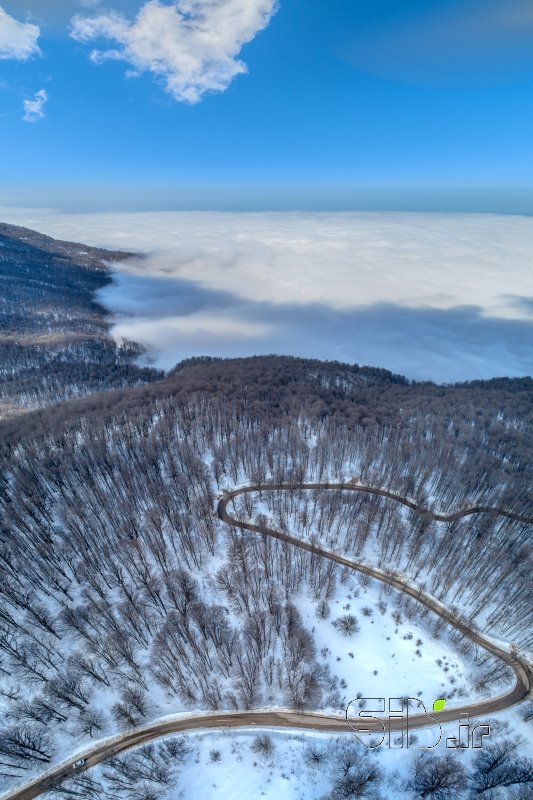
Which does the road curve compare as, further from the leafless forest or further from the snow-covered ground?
the snow-covered ground

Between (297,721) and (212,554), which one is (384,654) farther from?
(212,554)

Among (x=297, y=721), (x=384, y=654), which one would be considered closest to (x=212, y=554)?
(x=297, y=721)

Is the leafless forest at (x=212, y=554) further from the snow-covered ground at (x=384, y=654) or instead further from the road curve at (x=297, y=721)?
the snow-covered ground at (x=384, y=654)

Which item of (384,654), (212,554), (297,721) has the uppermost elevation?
(212,554)

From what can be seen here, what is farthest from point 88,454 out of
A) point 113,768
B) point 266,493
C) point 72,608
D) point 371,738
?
point 371,738

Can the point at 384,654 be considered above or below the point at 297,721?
above

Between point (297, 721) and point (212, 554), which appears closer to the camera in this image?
point (297, 721)

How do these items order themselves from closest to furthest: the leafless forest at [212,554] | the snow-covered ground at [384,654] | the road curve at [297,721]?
the road curve at [297,721], the leafless forest at [212,554], the snow-covered ground at [384,654]

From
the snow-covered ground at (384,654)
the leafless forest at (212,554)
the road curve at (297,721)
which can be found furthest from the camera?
the snow-covered ground at (384,654)

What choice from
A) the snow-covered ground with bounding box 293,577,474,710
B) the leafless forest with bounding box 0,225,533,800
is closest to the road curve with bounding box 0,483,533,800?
the leafless forest with bounding box 0,225,533,800

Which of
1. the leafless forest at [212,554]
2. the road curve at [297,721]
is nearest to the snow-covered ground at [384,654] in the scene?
the leafless forest at [212,554]

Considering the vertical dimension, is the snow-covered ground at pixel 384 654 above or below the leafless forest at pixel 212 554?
below
